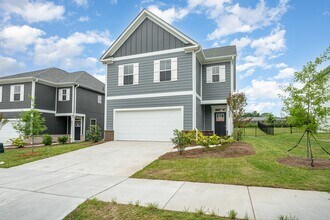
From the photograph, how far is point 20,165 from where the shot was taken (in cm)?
882

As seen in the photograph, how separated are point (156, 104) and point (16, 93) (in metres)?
14.7

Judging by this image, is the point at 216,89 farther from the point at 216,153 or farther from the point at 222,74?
the point at 216,153

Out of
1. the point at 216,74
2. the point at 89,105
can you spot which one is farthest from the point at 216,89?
the point at 89,105

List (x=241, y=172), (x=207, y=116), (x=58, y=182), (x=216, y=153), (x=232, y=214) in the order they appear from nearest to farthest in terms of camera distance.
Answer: (x=232, y=214) < (x=58, y=182) < (x=241, y=172) < (x=216, y=153) < (x=207, y=116)

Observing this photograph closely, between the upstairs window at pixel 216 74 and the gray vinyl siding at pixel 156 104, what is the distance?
3.25m

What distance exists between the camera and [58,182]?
5.95 metres

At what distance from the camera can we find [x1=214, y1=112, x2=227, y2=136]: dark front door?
15734mm

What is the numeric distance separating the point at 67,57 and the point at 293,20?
71.3 feet

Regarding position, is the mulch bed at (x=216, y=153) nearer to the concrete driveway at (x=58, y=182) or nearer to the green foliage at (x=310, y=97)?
the concrete driveway at (x=58, y=182)

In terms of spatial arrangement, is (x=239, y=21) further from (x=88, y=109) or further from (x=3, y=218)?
(x=88, y=109)

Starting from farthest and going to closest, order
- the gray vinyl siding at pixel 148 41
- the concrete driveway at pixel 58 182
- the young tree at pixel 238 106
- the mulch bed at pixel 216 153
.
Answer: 1. the gray vinyl siding at pixel 148 41
2. the young tree at pixel 238 106
3. the mulch bed at pixel 216 153
4. the concrete driveway at pixel 58 182

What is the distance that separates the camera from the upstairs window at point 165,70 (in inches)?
557

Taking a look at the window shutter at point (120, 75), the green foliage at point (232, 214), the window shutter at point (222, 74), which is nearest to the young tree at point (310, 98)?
the green foliage at point (232, 214)

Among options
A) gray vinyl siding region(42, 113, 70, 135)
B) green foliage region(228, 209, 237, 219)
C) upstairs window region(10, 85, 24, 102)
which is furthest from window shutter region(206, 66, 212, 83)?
upstairs window region(10, 85, 24, 102)
